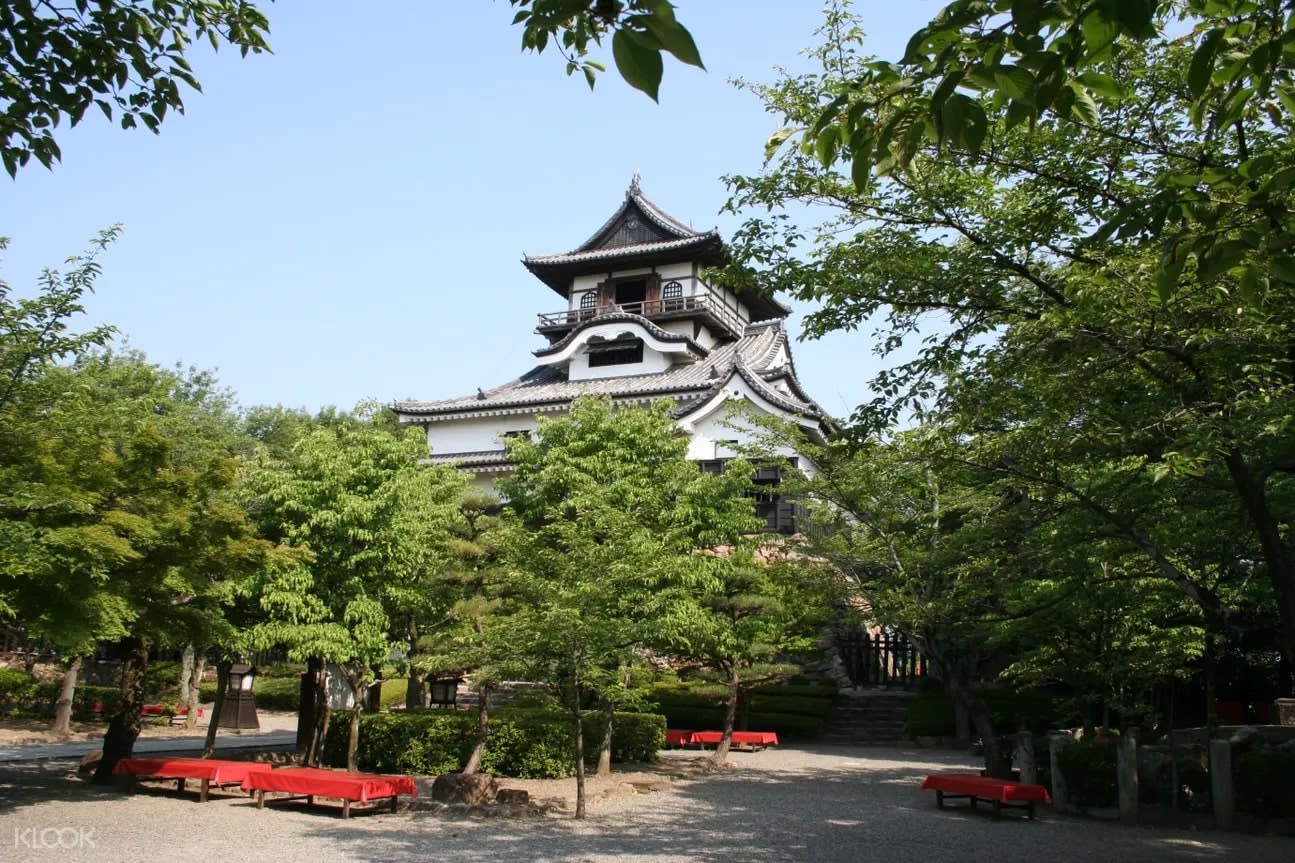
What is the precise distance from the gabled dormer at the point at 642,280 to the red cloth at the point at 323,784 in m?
22.9

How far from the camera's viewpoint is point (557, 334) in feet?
124

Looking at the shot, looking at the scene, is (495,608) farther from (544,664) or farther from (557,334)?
(557,334)

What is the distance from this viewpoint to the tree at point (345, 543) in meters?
14.7

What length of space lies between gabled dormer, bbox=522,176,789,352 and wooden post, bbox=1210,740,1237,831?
77.5ft

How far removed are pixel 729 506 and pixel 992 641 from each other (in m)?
5.56

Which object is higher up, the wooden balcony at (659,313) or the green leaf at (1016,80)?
the wooden balcony at (659,313)

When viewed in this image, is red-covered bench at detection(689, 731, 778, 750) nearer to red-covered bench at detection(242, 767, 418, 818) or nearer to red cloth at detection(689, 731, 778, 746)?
red cloth at detection(689, 731, 778, 746)

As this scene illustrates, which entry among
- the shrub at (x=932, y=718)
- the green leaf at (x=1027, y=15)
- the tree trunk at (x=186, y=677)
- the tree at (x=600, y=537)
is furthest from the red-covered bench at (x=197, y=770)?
the shrub at (x=932, y=718)

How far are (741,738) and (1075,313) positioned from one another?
16243 millimetres

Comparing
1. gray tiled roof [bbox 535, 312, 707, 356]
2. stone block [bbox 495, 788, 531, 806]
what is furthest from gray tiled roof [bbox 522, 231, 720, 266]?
stone block [bbox 495, 788, 531, 806]

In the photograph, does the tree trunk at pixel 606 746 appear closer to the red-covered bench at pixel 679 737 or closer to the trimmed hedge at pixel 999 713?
the red-covered bench at pixel 679 737

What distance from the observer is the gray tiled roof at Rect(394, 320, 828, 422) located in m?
31.0

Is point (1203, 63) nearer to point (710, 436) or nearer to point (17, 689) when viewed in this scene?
point (710, 436)

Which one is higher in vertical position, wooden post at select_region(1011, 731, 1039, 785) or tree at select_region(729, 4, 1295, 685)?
tree at select_region(729, 4, 1295, 685)
